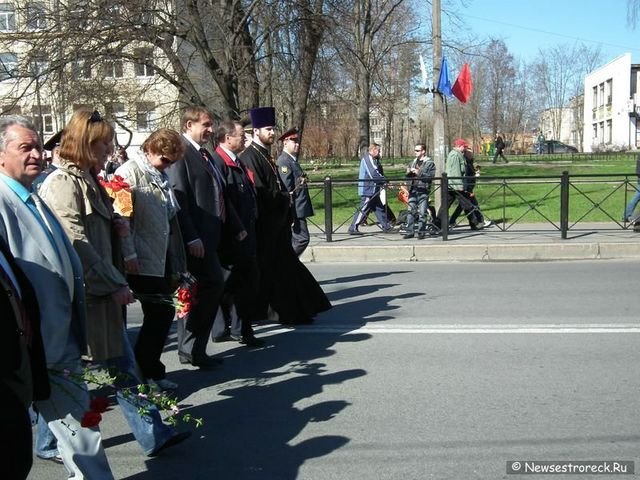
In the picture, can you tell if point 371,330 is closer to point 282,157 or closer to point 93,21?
point 282,157

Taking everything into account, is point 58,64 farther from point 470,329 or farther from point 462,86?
point 470,329

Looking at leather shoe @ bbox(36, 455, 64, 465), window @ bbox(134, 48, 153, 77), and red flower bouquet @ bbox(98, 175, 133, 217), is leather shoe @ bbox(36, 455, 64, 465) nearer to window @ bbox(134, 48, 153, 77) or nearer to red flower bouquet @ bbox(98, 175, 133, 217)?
red flower bouquet @ bbox(98, 175, 133, 217)

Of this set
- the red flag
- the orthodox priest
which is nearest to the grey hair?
the orthodox priest

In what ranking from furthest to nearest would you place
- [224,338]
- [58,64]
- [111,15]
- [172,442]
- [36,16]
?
[36,16] < [58,64] < [111,15] < [224,338] < [172,442]

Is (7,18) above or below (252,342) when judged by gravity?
above

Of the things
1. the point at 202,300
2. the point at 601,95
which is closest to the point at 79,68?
the point at 202,300

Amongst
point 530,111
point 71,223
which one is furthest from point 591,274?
point 530,111

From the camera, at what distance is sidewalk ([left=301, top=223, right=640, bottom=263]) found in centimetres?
1145

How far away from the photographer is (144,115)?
17.1 metres

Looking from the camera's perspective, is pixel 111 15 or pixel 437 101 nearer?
pixel 111 15

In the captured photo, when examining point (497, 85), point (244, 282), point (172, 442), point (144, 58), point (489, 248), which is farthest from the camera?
point (497, 85)

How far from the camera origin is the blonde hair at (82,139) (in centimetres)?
371

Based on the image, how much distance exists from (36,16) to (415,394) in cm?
1279

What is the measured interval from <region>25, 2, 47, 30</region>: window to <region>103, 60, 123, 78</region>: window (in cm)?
153
